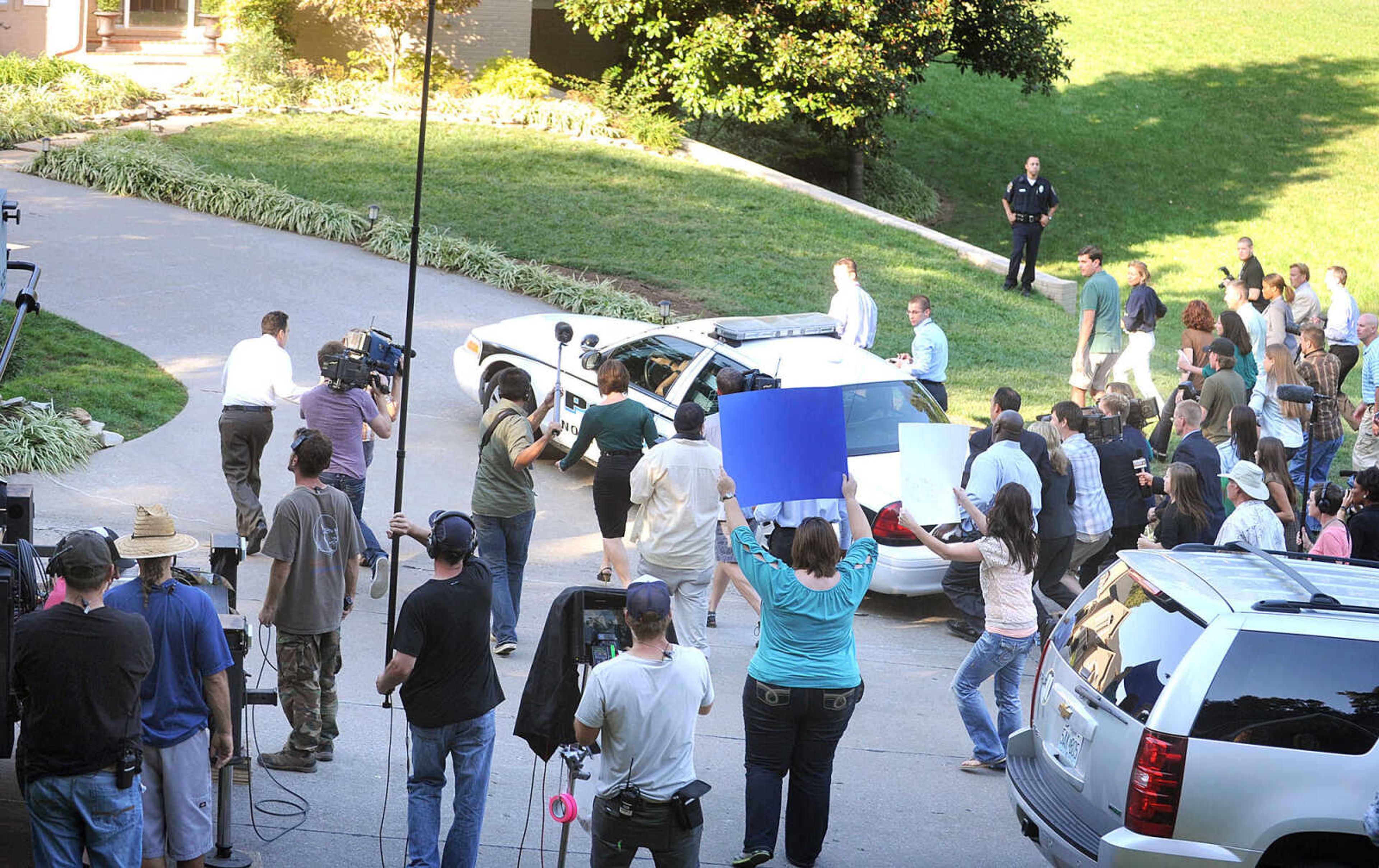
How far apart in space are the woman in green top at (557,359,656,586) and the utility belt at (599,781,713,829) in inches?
146

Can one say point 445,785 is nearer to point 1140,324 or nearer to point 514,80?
point 1140,324

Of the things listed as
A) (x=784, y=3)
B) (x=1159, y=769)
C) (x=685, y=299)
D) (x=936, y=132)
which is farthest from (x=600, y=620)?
(x=936, y=132)

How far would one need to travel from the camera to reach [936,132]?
3091 cm

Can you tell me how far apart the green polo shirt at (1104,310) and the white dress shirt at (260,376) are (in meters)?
8.04

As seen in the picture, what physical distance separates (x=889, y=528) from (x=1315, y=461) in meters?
5.17

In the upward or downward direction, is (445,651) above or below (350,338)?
below

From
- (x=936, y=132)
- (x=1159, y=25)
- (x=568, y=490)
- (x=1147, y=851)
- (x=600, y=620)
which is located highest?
(x=1159, y=25)

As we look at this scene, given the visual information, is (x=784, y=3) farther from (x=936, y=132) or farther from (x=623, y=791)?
(x=623, y=791)

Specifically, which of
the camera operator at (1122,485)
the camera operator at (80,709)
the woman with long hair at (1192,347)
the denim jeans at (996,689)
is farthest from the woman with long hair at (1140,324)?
the camera operator at (80,709)

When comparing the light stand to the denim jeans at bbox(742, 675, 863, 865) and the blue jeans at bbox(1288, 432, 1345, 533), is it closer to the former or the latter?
the denim jeans at bbox(742, 675, 863, 865)

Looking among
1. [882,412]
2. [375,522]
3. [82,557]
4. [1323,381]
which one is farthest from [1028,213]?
[82,557]

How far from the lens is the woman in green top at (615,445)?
9125 millimetres

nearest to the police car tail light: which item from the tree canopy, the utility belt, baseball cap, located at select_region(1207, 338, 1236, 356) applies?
baseball cap, located at select_region(1207, 338, 1236, 356)

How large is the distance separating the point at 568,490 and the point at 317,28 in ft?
51.5
